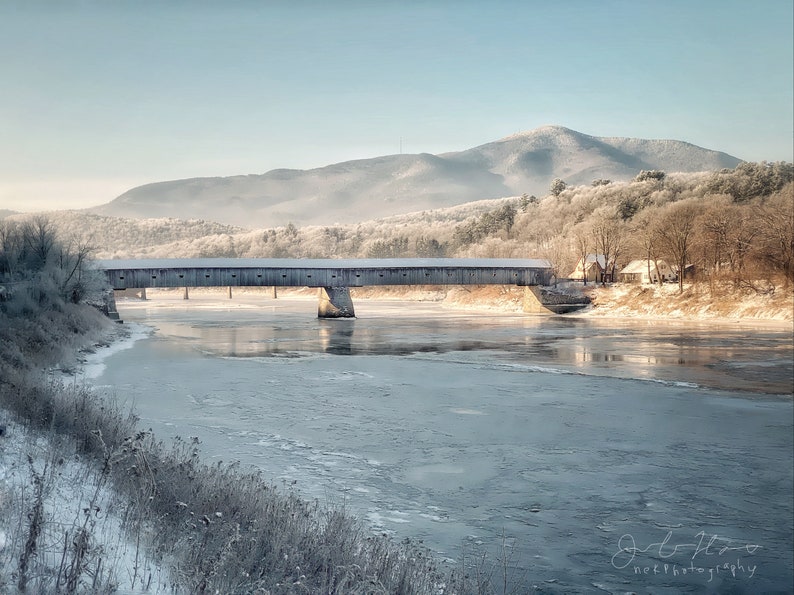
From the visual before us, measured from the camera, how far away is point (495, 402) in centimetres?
1756

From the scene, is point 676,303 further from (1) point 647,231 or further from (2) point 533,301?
(2) point 533,301

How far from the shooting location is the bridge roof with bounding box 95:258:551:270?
54656 mm

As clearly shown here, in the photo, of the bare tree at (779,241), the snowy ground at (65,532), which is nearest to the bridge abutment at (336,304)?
the bare tree at (779,241)

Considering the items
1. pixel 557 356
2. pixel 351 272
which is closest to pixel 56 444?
pixel 557 356

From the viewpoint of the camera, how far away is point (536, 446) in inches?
499

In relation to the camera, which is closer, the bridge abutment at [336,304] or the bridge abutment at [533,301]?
the bridge abutment at [336,304]

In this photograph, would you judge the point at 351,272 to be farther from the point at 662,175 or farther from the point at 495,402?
the point at 662,175

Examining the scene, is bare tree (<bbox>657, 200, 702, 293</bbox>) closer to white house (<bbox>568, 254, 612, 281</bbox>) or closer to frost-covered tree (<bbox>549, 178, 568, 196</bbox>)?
white house (<bbox>568, 254, 612, 281</bbox>)

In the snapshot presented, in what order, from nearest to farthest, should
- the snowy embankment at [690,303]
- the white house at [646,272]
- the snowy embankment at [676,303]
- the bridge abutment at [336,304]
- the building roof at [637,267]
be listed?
the snowy embankment at [690,303], the snowy embankment at [676,303], the bridge abutment at [336,304], the white house at [646,272], the building roof at [637,267]

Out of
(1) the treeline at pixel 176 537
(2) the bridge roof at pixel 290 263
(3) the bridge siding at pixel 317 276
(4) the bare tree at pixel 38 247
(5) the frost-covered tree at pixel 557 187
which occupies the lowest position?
(1) the treeline at pixel 176 537

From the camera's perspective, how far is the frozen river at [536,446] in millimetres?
7980

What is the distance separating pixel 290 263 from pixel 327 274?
3122mm

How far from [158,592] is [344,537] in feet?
8.31

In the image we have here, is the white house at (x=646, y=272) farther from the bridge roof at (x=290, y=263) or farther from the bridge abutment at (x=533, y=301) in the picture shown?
the bridge abutment at (x=533, y=301)
